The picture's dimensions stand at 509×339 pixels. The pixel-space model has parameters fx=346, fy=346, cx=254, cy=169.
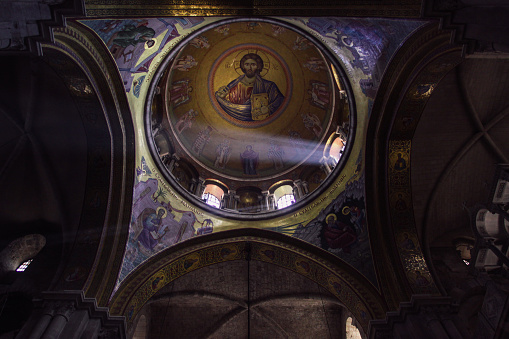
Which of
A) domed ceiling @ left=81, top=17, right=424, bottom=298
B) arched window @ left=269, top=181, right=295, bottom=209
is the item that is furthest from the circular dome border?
arched window @ left=269, top=181, right=295, bottom=209

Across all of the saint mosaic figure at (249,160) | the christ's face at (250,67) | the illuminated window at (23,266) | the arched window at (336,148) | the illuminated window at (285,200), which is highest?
the christ's face at (250,67)

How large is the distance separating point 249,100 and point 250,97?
16cm

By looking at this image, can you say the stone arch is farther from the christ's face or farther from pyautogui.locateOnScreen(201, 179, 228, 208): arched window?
the christ's face

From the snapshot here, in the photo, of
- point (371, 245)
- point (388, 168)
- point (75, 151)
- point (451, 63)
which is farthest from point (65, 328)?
point (451, 63)

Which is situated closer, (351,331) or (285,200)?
(351,331)

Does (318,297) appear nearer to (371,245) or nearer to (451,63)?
(371,245)

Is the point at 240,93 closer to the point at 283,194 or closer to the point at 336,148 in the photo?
the point at 283,194

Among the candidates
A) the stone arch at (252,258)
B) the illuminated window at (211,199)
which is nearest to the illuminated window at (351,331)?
the stone arch at (252,258)

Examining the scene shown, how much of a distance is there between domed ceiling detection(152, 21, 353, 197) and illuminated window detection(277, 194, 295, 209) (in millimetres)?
842

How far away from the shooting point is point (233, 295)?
14.5 m

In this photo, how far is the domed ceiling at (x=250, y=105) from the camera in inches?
605

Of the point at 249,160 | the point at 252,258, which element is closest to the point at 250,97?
the point at 249,160

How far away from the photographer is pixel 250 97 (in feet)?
58.7

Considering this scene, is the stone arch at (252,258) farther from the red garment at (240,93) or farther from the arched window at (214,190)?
the red garment at (240,93)
